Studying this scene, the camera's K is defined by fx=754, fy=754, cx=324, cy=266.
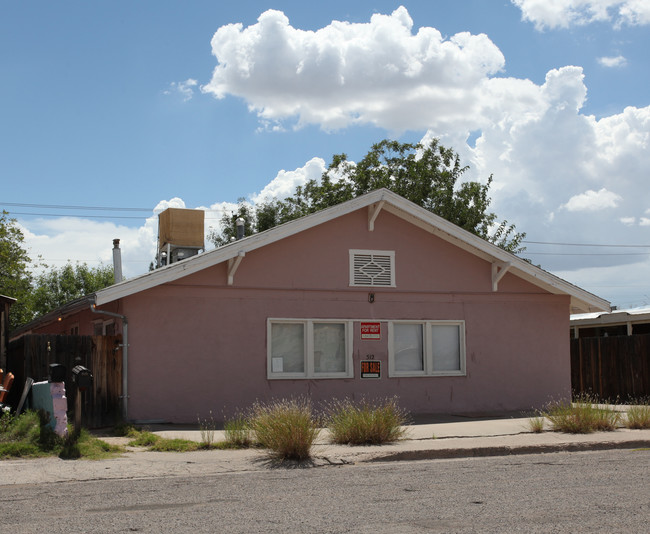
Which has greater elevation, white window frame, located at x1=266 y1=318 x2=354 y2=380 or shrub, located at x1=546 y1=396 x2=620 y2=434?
white window frame, located at x1=266 y1=318 x2=354 y2=380

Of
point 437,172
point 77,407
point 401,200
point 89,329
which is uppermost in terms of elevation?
point 437,172

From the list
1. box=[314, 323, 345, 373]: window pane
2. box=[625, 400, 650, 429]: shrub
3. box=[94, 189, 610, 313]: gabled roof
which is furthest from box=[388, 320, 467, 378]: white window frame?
box=[625, 400, 650, 429]: shrub

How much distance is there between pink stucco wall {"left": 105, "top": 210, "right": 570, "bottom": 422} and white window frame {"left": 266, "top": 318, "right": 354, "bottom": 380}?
4.2 inches

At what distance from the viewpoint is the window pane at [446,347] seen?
659 inches

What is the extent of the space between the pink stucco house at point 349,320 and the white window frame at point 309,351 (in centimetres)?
3

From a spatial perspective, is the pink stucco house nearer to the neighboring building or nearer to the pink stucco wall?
the pink stucco wall

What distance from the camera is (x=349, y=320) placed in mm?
16000

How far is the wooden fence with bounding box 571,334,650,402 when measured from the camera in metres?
20.0

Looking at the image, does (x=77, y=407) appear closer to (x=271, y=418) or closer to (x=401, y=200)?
(x=271, y=418)

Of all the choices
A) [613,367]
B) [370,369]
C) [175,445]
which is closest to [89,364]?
[175,445]

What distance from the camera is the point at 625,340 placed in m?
20.5

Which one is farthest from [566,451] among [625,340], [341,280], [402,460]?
[625,340]

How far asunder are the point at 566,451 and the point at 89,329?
35.9 ft

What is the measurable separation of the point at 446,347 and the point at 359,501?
9727 millimetres
